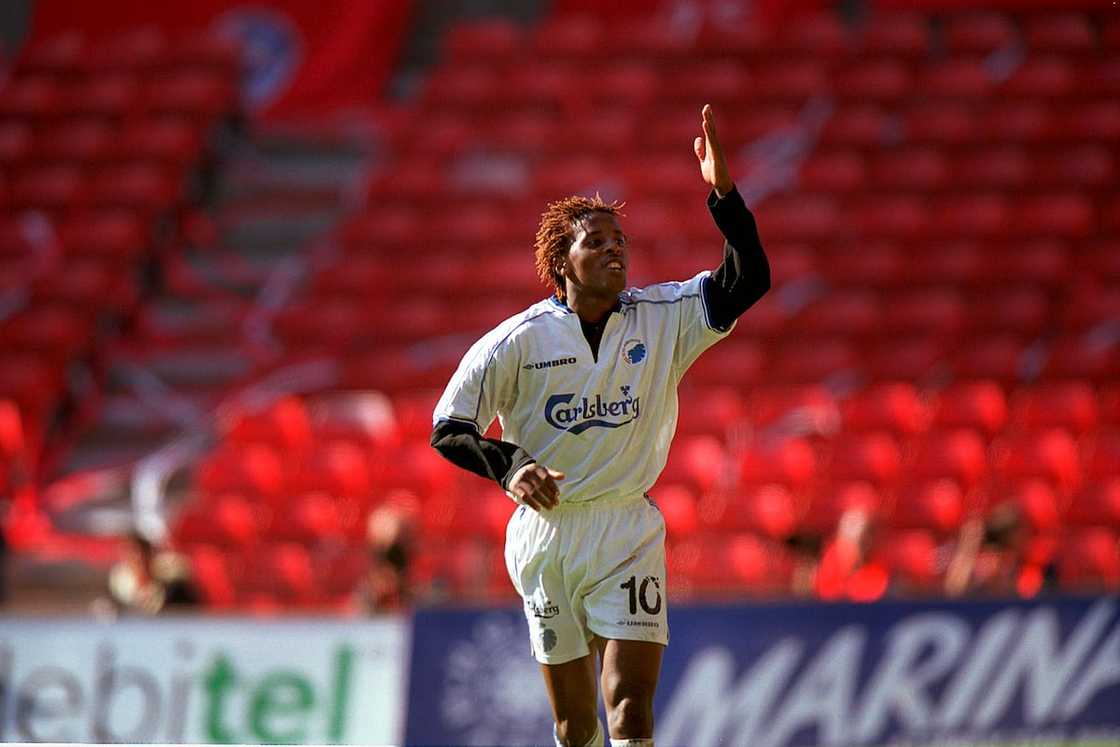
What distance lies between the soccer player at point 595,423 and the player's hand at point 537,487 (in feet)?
0.70

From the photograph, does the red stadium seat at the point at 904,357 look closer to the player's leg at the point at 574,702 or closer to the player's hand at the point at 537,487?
the player's leg at the point at 574,702

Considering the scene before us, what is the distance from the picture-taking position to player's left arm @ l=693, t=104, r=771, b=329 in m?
4.90

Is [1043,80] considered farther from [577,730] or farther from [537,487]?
[537,487]

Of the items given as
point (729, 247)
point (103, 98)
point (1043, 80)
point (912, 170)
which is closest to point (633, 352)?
point (729, 247)

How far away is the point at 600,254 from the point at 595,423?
530 millimetres

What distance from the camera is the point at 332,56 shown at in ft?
54.4

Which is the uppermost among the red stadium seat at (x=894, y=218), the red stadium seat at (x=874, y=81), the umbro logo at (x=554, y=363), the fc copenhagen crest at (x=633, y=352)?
the red stadium seat at (x=874, y=81)

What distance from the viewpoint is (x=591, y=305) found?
5129 mm

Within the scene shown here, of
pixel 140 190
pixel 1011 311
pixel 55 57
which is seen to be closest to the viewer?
pixel 1011 311

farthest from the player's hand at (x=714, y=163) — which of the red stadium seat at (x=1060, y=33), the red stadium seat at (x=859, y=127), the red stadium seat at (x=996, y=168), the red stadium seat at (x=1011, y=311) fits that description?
the red stadium seat at (x=1060, y=33)

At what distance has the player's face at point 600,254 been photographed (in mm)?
5012

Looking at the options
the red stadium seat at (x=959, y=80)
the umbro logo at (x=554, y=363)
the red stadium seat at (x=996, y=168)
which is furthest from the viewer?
the red stadium seat at (x=959, y=80)

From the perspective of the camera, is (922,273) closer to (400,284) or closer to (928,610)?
(400,284)

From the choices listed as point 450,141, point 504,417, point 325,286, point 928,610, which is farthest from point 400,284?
point 504,417
